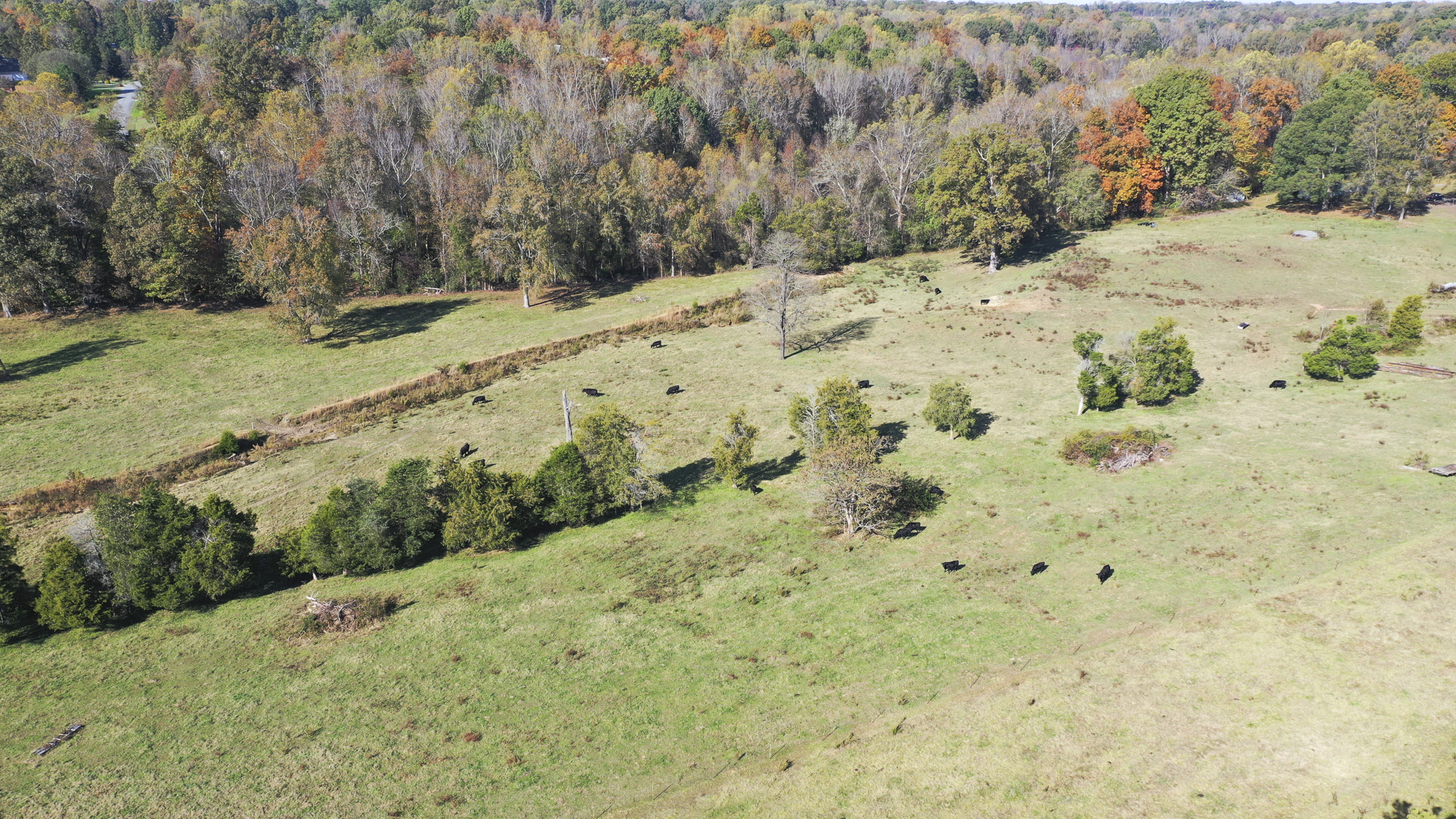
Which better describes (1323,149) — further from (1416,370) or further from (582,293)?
(582,293)

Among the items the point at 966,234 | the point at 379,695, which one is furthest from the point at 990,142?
the point at 379,695

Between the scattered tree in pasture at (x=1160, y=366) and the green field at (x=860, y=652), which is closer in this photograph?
the green field at (x=860, y=652)

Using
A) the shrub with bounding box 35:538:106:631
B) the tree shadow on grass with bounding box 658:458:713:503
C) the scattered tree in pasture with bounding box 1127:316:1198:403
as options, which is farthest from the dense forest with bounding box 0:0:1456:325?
the tree shadow on grass with bounding box 658:458:713:503

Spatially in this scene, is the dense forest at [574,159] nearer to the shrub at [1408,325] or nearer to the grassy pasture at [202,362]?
the grassy pasture at [202,362]

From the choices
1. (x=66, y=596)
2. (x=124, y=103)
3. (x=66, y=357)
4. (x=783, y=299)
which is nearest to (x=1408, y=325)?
(x=783, y=299)

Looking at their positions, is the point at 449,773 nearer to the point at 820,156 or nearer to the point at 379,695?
the point at 379,695

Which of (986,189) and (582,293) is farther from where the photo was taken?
(582,293)

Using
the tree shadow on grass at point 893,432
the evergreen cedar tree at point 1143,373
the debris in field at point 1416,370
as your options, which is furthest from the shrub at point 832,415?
the debris in field at point 1416,370
